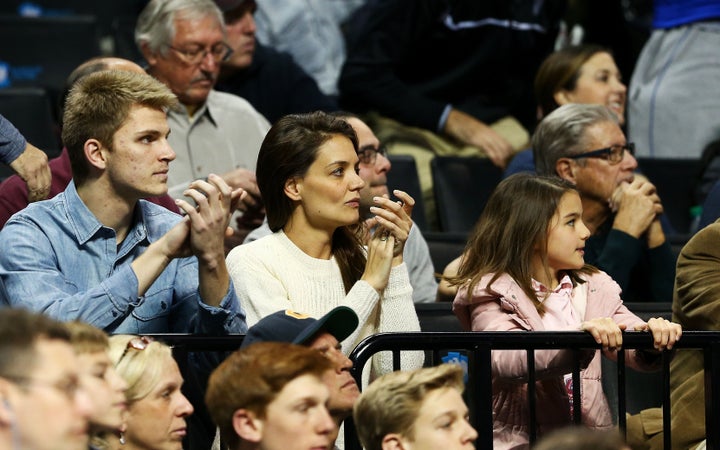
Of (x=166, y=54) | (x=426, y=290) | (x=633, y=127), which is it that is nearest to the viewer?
(x=426, y=290)

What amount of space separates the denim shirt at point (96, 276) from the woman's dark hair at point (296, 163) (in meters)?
0.31

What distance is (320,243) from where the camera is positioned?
15.1ft

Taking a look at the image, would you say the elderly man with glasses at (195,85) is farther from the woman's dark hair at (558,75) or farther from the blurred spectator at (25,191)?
the woman's dark hair at (558,75)

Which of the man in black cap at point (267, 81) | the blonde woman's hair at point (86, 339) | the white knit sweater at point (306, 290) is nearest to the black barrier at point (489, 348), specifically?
the white knit sweater at point (306, 290)

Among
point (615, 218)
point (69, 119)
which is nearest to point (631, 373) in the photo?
point (615, 218)

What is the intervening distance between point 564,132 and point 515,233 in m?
1.37

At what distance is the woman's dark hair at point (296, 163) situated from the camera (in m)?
4.61

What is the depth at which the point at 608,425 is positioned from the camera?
14.6ft

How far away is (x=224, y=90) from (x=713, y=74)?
2.44 m

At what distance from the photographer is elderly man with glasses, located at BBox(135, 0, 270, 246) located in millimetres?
6227

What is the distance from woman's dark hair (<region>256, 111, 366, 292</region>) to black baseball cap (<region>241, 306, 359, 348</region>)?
59 centimetres

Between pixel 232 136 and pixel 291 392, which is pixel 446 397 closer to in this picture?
pixel 291 392

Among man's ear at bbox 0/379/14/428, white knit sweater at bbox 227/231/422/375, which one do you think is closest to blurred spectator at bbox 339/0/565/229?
white knit sweater at bbox 227/231/422/375

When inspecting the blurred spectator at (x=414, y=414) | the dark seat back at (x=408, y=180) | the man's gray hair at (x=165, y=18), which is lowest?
the dark seat back at (x=408, y=180)
